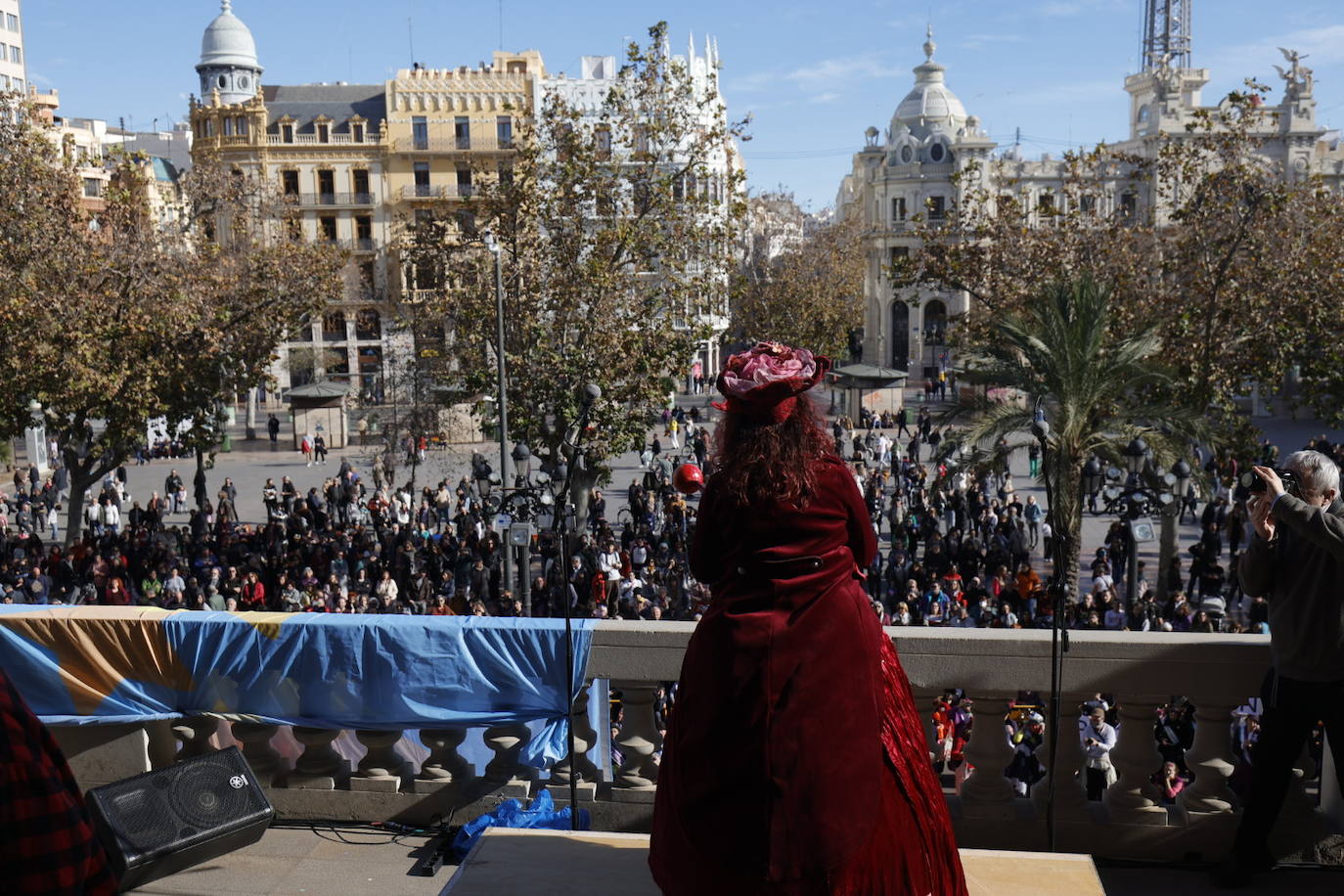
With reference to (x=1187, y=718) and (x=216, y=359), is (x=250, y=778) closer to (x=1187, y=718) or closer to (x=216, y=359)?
(x=1187, y=718)

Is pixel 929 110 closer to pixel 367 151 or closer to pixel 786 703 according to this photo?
pixel 367 151

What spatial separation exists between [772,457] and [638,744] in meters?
1.90

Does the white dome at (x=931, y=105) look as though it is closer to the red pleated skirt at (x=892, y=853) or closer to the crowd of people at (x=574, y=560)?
the crowd of people at (x=574, y=560)

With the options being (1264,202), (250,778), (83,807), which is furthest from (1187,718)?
(1264,202)

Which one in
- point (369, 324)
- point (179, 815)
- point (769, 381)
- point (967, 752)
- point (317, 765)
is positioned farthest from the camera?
point (369, 324)

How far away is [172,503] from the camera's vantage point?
28.5 metres

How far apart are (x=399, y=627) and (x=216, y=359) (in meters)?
18.8

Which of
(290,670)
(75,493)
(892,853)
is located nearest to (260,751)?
(290,670)

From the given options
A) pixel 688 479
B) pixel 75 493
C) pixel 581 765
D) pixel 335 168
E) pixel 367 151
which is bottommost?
pixel 75 493

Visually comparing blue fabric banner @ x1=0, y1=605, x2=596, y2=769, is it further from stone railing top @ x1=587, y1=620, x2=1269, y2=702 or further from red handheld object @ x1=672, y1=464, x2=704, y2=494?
red handheld object @ x1=672, y1=464, x2=704, y2=494

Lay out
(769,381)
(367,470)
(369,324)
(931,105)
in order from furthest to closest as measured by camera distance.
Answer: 1. (931,105)
2. (369,324)
3. (367,470)
4. (769,381)

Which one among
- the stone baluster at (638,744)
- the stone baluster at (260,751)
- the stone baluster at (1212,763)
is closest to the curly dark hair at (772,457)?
the stone baluster at (638,744)

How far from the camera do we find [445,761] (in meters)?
4.56

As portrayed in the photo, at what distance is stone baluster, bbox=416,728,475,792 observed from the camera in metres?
4.54
